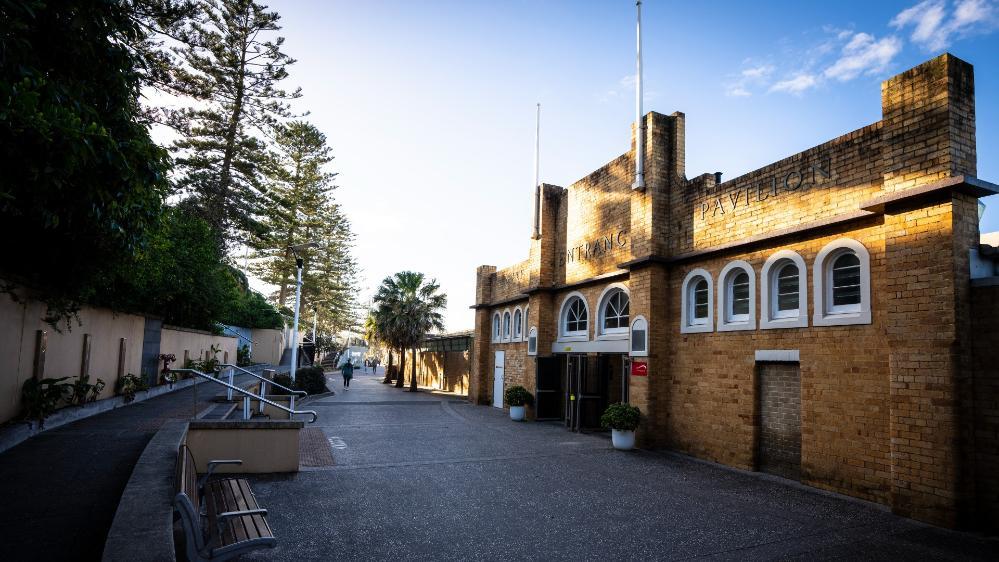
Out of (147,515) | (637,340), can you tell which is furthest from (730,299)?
(147,515)

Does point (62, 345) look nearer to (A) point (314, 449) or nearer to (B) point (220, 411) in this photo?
(B) point (220, 411)

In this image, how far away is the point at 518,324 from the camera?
69.2 feet

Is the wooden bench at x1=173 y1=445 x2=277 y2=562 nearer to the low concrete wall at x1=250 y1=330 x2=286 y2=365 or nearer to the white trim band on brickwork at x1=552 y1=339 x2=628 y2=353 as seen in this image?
the white trim band on brickwork at x1=552 y1=339 x2=628 y2=353

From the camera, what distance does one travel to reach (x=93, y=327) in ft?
42.3

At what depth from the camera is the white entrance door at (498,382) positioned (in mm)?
21625

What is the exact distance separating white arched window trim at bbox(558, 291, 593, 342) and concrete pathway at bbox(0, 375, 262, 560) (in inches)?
413

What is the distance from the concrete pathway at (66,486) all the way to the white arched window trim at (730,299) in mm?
9680

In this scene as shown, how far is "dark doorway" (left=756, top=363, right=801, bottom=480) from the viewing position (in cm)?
942

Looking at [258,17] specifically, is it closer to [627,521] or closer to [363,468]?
[363,468]

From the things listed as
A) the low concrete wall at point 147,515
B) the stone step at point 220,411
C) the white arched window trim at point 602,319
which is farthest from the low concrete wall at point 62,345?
the white arched window trim at point 602,319

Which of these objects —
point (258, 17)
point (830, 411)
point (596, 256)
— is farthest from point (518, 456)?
point (258, 17)

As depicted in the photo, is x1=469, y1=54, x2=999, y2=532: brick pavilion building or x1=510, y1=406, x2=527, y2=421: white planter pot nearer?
x1=469, y1=54, x2=999, y2=532: brick pavilion building

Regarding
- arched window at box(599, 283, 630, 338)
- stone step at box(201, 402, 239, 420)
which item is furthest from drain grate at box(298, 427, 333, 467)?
arched window at box(599, 283, 630, 338)

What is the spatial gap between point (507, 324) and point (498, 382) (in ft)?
7.44
